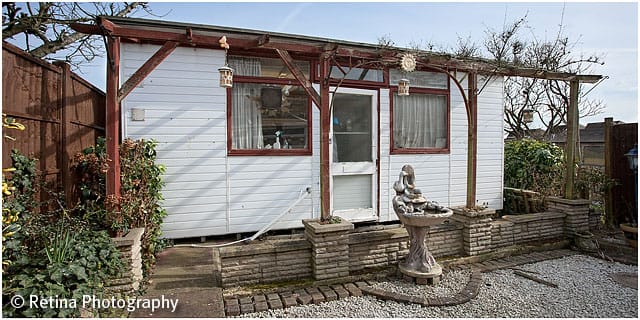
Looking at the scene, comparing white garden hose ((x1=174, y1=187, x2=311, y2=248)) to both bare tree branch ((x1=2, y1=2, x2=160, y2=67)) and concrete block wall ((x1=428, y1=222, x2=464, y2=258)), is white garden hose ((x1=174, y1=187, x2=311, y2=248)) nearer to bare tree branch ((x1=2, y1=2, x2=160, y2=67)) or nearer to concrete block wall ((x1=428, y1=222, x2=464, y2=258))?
concrete block wall ((x1=428, y1=222, x2=464, y2=258))

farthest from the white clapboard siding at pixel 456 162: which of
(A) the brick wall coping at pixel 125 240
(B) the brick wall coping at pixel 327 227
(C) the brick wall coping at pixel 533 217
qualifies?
(A) the brick wall coping at pixel 125 240

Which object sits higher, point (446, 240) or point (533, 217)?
point (533, 217)

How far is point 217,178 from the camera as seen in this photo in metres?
4.93

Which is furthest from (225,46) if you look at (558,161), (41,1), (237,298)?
(558,161)

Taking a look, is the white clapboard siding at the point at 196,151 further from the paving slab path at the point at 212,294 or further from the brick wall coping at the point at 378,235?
the brick wall coping at the point at 378,235

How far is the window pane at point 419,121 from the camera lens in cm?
591

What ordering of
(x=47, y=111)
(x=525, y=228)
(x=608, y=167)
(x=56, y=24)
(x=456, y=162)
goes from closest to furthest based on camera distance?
(x=47, y=111) → (x=525, y=228) → (x=608, y=167) → (x=456, y=162) → (x=56, y=24)

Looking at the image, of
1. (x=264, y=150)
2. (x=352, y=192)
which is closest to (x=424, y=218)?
(x=352, y=192)

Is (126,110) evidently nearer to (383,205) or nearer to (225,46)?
(225,46)

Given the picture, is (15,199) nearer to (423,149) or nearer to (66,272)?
(66,272)

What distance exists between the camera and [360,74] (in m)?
5.57

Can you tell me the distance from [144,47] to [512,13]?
10.1m

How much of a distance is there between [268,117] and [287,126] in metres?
0.31

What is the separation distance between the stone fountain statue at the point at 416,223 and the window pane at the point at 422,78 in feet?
8.24
